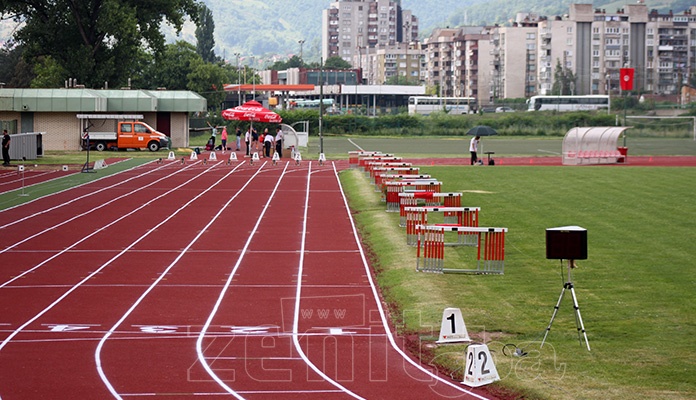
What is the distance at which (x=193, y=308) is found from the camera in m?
17.2

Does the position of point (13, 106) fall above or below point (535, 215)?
above

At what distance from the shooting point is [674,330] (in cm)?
1524

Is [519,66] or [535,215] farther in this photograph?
[519,66]

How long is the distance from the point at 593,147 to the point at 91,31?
39.5 meters

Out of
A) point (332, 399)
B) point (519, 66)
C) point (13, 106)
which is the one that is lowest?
point (332, 399)

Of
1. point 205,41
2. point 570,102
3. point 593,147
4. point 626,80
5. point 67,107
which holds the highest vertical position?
point 205,41

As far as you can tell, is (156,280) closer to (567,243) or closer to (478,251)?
(478,251)

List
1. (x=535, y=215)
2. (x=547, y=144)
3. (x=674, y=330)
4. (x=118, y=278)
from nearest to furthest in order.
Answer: (x=674, y=330) < (x=118, y=278) < (x=535, y=215) < (x=547, y=144)

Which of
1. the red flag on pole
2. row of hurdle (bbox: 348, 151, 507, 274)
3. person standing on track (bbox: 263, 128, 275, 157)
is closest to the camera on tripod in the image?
row of hurdle (bbox: 348, 151, 507, 274)

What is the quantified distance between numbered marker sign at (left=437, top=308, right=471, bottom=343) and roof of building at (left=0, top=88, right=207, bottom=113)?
52664 millimetres

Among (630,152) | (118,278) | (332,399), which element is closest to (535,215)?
(118,278)

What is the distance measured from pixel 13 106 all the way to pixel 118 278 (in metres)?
46.4

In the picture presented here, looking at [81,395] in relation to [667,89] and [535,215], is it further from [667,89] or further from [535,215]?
[667,89]

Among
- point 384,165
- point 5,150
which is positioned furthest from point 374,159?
point 5,150
